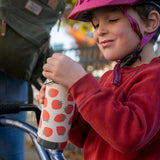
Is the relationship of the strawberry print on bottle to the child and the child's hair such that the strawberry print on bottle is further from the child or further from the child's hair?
the child's hair

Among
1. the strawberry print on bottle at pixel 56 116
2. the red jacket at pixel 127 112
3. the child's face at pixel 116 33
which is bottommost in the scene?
the strawberry print on bottle at pixel 56 116

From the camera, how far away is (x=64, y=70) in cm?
82

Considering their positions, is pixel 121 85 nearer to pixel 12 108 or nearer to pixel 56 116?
pixel 56 116

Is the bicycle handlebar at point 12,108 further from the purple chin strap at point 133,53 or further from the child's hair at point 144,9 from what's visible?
the child's hair at point 144,9

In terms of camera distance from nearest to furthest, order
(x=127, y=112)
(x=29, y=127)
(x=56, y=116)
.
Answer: (x=127, y=112), (x=56, y=116), (x=29, y=127)

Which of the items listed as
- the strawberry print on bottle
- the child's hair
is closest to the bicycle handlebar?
the strawberry print on bottle

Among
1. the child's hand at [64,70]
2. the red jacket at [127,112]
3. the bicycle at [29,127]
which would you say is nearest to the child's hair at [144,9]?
the red jacket at [127,112]

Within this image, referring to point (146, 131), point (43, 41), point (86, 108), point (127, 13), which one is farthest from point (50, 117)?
point (43, 41)

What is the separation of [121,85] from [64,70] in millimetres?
287

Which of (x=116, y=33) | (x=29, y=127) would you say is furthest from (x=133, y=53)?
(x=29, y=127)

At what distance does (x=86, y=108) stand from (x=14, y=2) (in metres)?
1.24

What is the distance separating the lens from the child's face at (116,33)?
927 mm

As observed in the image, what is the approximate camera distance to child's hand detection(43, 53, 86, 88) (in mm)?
801

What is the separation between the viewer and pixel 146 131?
0.75 metres
